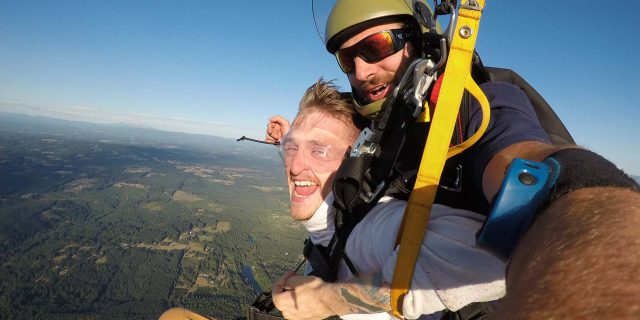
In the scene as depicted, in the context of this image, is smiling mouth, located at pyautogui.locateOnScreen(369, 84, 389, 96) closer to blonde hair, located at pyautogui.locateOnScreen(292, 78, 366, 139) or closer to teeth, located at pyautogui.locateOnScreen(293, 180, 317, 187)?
blonde hair, located at pyautogui.locateOnScreen(292, 78, 366, 139)

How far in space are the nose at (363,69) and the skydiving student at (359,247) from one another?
363 millimetres

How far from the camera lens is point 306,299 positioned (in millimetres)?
2084

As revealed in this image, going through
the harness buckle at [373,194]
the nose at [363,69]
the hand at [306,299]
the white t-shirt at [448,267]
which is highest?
the nose at [363,69]

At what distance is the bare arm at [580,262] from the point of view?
46cm

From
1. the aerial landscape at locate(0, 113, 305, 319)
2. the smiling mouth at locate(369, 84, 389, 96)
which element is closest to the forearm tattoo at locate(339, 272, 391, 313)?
the smiling mouth at locate(369, 84, 389, 96)

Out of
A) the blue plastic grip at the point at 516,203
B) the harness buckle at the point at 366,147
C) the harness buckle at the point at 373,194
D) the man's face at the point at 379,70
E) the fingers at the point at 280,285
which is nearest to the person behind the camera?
the blue plastic grip at the point at 516,203

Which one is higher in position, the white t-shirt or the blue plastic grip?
the blue plastic grip

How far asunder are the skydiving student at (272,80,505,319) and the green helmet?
23.2 inches

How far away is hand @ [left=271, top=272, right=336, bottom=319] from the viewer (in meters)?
2.02

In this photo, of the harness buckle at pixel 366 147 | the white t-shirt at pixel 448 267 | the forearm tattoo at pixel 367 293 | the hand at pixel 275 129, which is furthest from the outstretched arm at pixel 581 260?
the hand at pixel 275 129

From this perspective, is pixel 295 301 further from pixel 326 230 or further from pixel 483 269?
pixel 483 269

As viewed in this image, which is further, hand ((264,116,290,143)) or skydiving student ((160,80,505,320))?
hand ((264,116,290,143))

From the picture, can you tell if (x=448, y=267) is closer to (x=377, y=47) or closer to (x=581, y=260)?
(x=581, y=260)

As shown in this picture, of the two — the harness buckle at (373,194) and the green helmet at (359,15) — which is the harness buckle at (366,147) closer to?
the harness buckle at (373,194)
